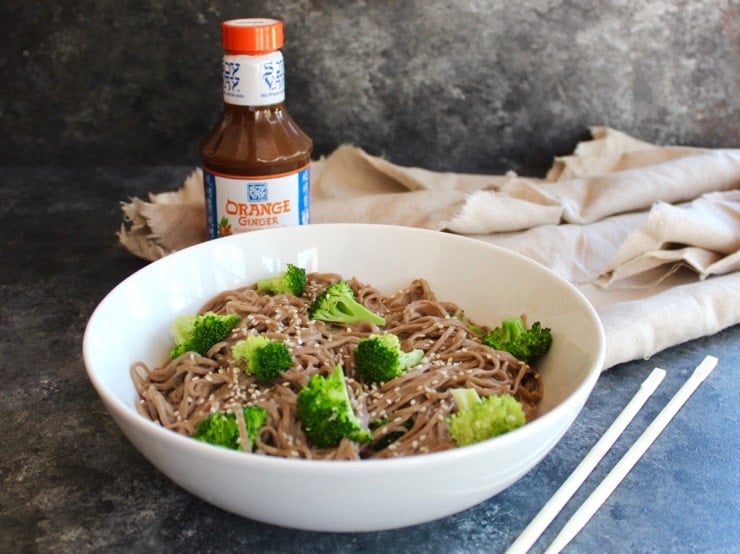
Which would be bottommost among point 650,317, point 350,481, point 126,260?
point 126,260

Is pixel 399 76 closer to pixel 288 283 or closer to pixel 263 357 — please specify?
pixel 288 283

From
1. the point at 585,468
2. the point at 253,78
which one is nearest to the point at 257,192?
the point at 253,78

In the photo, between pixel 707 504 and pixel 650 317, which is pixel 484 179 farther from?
pixel 707 504

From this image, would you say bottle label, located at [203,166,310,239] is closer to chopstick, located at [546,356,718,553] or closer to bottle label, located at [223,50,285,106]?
bottle label, located at [223,50,285,106]

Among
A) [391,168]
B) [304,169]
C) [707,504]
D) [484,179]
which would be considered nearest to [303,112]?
[391,168]

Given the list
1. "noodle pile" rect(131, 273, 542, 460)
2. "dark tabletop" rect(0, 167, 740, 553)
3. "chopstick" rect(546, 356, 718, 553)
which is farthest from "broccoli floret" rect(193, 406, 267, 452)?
"chopstick" rect(546, 356, 718, 553)
